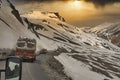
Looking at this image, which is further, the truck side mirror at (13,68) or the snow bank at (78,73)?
the snow bank at (78,73)

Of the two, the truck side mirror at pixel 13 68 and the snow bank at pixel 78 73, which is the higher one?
the truck side mirror at pixel 13 68

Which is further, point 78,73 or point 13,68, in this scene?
point 78,73

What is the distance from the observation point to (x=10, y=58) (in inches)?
275

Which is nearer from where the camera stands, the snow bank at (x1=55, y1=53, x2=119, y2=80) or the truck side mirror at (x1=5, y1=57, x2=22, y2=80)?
the truck side mirror at (x1=5, y1=57, x2=22, y2=80)

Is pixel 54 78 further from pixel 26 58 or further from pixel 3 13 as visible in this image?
pixel 3 13

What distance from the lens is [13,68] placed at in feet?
23.5

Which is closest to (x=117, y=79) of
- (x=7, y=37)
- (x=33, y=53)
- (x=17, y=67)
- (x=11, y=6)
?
(x=7, y=37)

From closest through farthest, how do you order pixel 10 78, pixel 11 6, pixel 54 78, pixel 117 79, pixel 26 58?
pixel 10 78
pixel 54 78
pixel 26 58
pixel 117 79
pixel 11 6

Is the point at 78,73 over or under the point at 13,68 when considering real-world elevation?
under

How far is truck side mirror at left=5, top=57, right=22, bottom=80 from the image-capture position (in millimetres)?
6922

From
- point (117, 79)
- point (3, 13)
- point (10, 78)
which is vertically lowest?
point (117, 79)

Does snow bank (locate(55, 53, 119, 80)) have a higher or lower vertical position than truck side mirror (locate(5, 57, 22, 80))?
lower

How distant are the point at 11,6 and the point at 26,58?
421 feet

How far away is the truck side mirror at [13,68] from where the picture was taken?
6.92 metres
